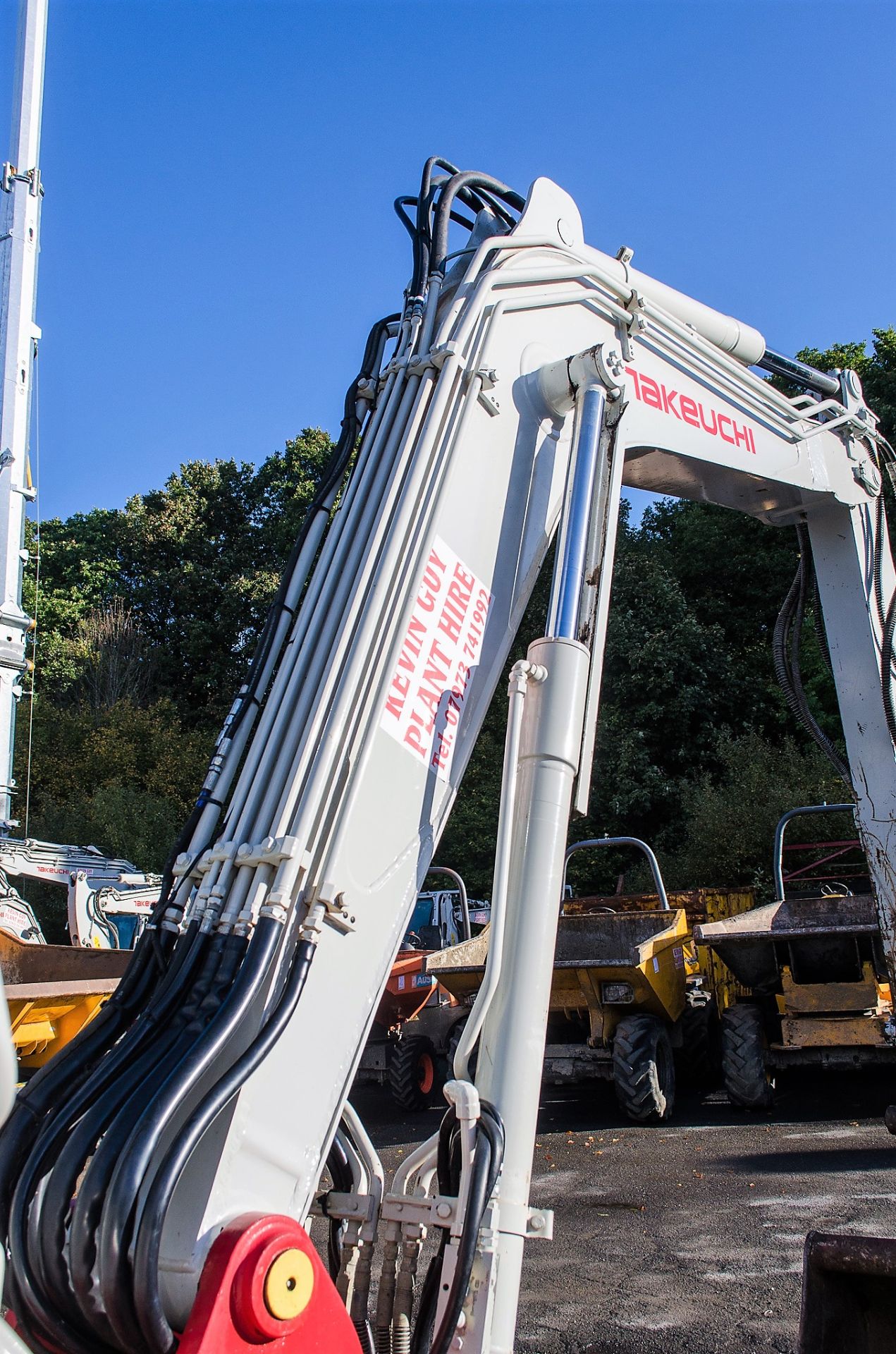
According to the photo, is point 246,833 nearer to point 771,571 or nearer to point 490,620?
point 490,620

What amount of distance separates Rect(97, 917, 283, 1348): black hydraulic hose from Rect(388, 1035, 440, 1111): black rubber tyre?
813cm

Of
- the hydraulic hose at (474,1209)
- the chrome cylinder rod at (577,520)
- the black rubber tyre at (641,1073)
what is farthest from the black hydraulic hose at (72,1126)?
the black rubber tyre at (641,1073)

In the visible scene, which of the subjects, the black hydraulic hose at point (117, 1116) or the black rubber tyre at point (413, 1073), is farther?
the black rubber tyre at point (413, 1073)

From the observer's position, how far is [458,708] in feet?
9.97

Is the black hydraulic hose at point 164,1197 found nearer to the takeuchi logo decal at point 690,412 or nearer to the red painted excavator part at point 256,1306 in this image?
the red painted excavator part at point 256,1306

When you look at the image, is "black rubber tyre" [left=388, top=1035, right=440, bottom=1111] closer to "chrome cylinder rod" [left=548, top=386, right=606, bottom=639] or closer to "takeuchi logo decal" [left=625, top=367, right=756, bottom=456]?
"takeuchi logo decal" [left=625, top=367, right=756, bottom=456]

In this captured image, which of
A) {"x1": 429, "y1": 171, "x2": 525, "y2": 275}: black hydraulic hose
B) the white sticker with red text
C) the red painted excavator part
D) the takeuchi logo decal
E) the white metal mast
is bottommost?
the red painted excavator part

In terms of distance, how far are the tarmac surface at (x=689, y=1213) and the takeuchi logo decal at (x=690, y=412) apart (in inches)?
132

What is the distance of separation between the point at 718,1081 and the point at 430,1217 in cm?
912

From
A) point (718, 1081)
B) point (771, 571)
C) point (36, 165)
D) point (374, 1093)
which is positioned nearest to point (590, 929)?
point (718, 1081)

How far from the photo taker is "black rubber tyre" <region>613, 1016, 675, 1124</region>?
325 inches

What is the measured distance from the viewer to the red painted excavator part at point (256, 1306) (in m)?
2.03

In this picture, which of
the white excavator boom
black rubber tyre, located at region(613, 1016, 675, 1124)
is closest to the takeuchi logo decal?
the white excavator boom

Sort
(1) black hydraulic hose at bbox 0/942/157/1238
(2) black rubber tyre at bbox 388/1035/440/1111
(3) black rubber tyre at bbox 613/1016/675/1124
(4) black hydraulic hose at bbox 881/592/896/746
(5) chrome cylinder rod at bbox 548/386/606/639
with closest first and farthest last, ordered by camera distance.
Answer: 1. (1) black hydraulic hose at bbox 0/942/157/1238
2. (5) chrome cylinder rod at bbox 548/386/606/639
3. (4) black hydraulic hose at bbox 881/592/896/746
4. (3) black rubber tyre at bbox 613/1016/675/1124
5. (2) black rubber tyre at bbox 388/1035/440/1111
